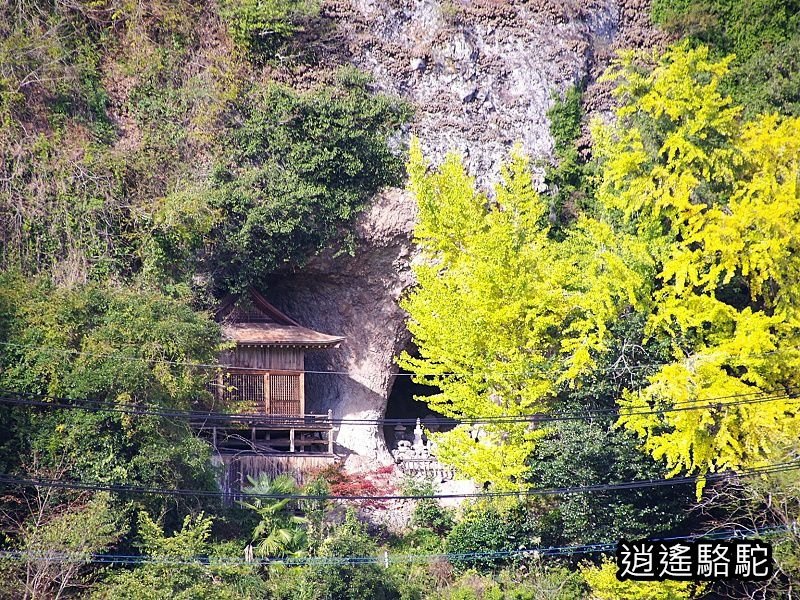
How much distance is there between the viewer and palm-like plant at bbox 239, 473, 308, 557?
80.9ft

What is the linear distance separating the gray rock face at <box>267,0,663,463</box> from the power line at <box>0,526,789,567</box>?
4099 mm

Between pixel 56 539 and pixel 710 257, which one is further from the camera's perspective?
pixel 710 257

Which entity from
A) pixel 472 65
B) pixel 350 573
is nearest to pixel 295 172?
pixel 472 65

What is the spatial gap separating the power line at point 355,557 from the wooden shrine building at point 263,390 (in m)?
3.00

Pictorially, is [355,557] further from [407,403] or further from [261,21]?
[261,21]

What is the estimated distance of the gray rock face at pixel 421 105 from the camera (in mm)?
30031

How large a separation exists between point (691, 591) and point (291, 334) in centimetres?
948

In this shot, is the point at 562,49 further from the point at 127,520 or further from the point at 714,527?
the point at 127,520

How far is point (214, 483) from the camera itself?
25094 millimetres

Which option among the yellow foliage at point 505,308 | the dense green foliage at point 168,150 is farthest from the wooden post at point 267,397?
the yellow foliage at point 505,308

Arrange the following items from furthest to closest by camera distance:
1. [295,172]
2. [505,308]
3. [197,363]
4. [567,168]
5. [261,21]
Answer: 1. [567,168]
2. [261,21]
3. [295,172]
4. [505,308]
5. [197,363]

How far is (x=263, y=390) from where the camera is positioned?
2747cm

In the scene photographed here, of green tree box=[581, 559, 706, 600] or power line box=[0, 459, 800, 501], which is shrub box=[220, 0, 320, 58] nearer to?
power line box=[0, 459, 800, 501]

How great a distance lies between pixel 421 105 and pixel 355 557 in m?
11.8
